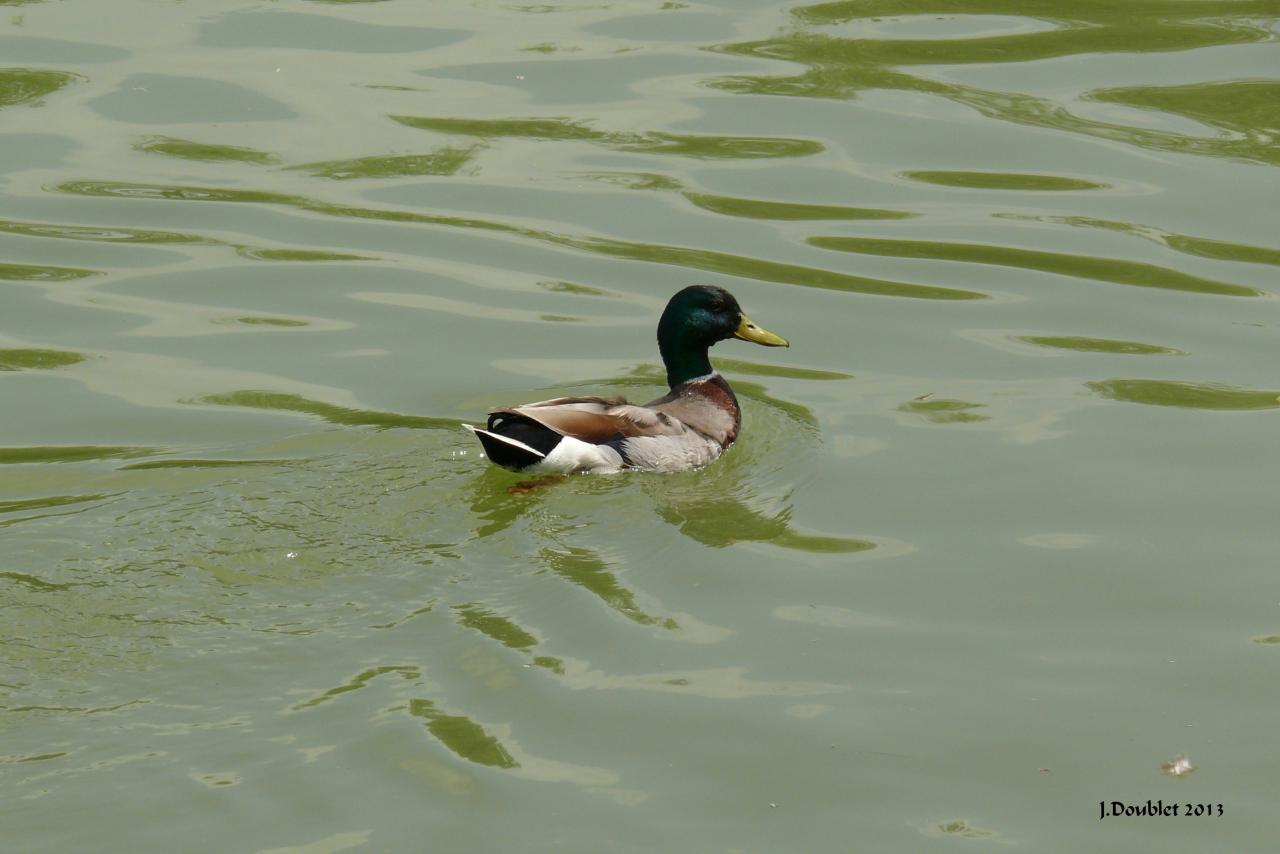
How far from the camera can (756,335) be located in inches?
414

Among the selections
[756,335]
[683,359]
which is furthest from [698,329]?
[756,335]

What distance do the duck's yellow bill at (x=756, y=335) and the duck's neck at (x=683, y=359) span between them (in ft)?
0.72

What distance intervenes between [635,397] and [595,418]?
1303mm

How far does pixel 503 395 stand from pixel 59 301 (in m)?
2.98

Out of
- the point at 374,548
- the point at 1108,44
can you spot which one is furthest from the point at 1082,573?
the point at 1108,44

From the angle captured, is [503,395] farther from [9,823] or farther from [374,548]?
[9,823]

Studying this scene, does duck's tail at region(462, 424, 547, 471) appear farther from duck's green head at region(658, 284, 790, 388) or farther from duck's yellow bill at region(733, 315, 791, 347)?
duck's yellow bill at region(733, 315, 791, 347)

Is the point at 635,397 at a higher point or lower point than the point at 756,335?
lower

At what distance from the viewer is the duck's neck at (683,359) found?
10.5m

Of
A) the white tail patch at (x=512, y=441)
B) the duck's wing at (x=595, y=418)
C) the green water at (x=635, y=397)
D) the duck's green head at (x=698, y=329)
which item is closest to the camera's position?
the green water at (x=635, y=397)

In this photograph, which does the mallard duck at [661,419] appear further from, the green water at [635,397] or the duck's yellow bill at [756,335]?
the green water at [635,397]

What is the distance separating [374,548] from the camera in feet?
27.1

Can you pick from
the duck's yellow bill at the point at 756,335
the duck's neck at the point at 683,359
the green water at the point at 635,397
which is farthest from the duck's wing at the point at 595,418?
the duck's yellow bill at the point at 756,335

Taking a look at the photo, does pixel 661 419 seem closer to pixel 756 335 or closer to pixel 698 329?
pixel 698 329
